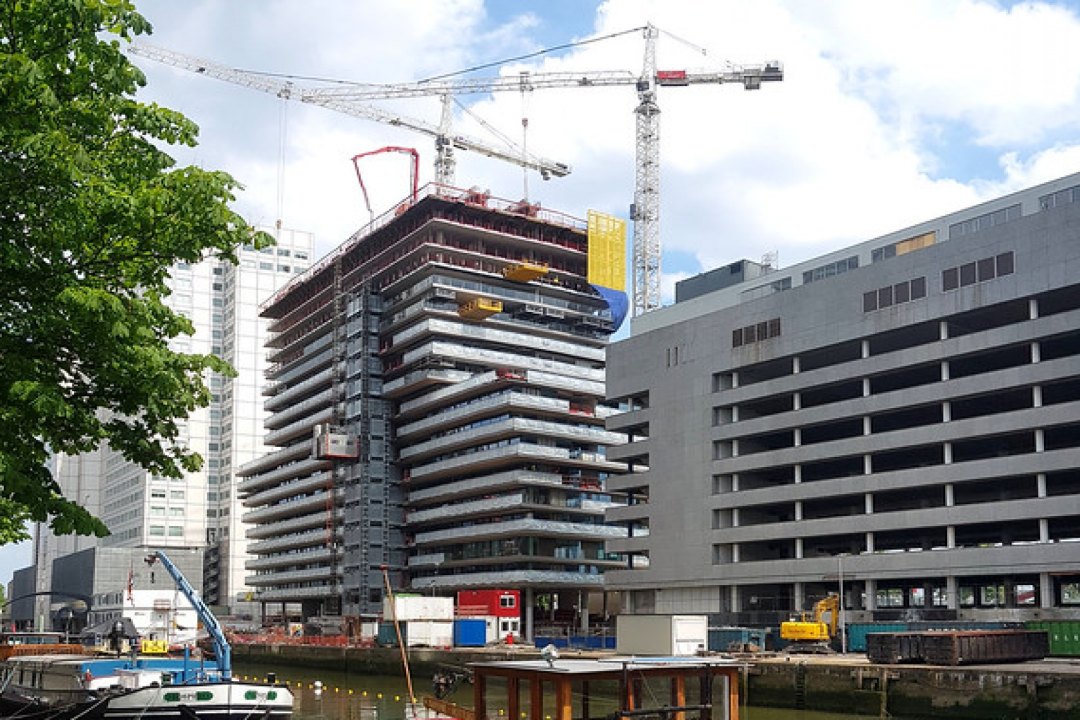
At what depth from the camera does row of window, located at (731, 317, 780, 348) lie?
106m

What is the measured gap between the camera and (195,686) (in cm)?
3753

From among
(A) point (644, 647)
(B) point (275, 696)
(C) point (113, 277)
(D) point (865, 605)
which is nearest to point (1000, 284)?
(D) point (865, 605)

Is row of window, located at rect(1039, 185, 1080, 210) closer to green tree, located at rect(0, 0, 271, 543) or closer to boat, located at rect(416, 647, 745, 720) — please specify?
boat, located at rect(416, 647, 745, 720)

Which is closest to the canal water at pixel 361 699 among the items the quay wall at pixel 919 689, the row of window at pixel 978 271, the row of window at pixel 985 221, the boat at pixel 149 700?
the quay wall at pixel 919 689

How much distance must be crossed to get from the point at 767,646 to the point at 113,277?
3056 inches

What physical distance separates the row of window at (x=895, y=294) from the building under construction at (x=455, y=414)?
5349cm

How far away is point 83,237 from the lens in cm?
2350

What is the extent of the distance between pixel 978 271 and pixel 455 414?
75.2 metres

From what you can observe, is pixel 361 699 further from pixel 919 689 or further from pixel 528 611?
pixel 528 611

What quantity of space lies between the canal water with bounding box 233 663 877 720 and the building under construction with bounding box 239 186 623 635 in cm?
3681

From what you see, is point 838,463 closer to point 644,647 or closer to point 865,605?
point 865,605

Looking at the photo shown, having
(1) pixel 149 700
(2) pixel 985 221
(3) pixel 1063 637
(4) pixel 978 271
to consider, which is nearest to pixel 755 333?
(2) pixel 985 221

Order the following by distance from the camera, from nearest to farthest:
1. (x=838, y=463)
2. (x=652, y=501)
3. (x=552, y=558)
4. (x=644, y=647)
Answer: (x=644, y=647), (x=838, y=463), (x=652, y=501), (x=552, y=558)

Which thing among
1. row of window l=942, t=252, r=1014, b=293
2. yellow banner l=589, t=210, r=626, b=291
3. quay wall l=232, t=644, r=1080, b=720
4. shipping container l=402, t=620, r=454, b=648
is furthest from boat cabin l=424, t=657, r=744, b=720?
yellow banner l=589, t=210, r=626, b=291
